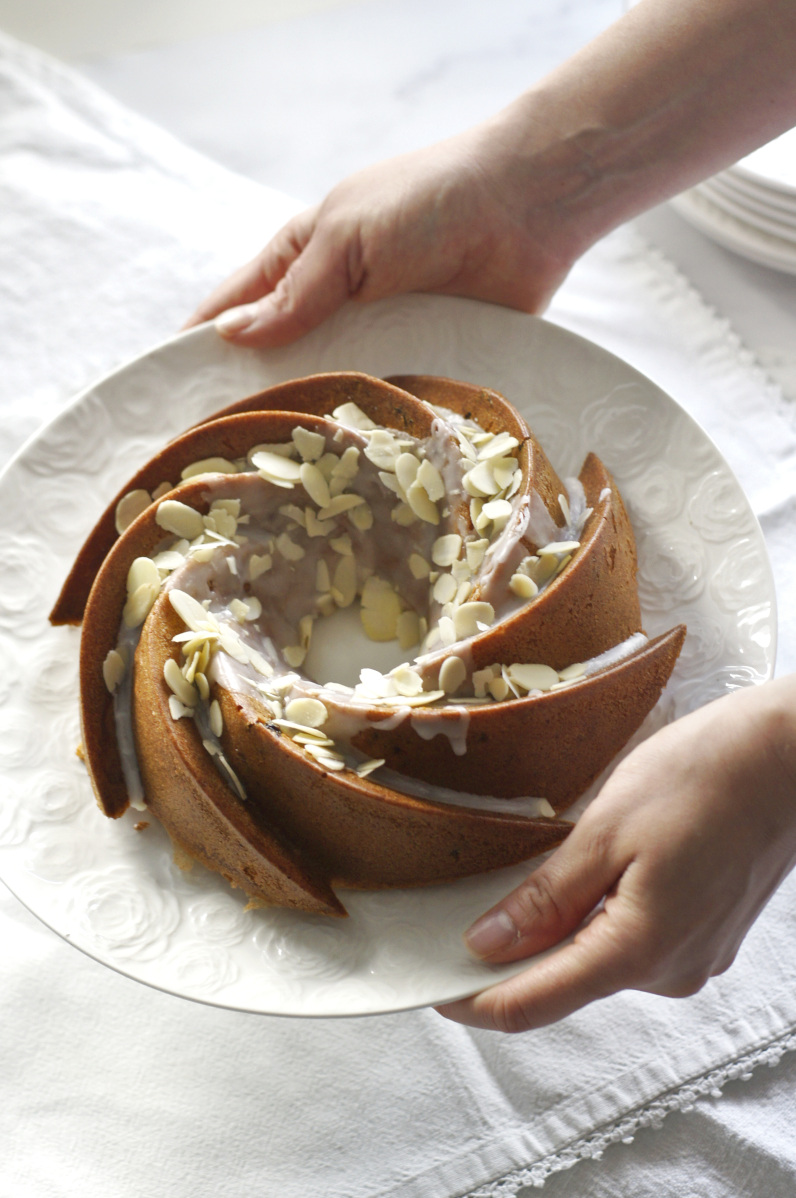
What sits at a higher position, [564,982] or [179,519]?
[179,519]

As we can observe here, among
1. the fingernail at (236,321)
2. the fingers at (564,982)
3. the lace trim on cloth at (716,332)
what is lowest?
the fingers at (564,982)

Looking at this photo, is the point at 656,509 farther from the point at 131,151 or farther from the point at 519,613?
the point at 131,151

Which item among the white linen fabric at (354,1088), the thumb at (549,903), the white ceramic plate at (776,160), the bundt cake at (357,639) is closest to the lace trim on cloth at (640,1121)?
the white linen fabric at (354,1088)

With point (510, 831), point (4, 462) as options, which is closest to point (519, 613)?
point (510, 831)

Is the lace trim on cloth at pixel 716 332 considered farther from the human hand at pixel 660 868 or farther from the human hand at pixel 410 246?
the human hand at pixel 660 868

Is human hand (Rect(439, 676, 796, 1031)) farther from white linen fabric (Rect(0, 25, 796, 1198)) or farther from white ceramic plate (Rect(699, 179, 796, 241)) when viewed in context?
white ceramic plate (Rect(699, 179, 796, 241))

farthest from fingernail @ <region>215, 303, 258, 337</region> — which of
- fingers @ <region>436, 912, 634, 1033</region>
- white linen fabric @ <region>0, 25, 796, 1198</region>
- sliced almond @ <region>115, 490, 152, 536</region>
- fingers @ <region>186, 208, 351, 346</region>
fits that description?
fingers @ <region>436, 912, 634, 1033</region>

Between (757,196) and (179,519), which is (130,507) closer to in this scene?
(179,519)

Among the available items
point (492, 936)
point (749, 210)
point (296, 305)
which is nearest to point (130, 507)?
point (296, 305)
